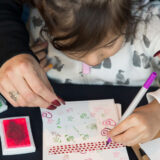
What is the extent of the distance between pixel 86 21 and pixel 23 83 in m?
0.20

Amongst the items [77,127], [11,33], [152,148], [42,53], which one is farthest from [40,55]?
[152,148]

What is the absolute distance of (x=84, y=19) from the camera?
0.65 meters

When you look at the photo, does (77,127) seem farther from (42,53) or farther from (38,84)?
(42,53)

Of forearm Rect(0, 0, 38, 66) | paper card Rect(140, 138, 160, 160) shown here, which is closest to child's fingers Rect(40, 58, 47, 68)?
forearm Rect(0, 0, 38, 66)

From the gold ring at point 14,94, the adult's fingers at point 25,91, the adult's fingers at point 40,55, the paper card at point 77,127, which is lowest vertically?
the paper card at point 77,127

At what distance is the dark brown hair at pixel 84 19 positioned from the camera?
0.64 m

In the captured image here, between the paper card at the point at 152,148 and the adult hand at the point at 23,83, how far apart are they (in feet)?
0.85

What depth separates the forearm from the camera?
76 centimetres

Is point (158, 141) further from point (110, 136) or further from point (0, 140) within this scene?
point (0, 140)

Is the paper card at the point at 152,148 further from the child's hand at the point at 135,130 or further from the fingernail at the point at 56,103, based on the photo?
the fingernail at the point at 56,103

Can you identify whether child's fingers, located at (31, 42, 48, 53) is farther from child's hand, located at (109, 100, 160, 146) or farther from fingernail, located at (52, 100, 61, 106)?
child's hand, located at (109, 100, 160, 146)

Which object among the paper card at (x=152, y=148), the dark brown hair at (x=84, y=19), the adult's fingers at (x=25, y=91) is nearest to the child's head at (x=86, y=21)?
the dark brown hair at (x=84, y=19)

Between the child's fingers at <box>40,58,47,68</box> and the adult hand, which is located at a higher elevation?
the adult hand

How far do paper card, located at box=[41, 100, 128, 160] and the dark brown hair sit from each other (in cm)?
18
